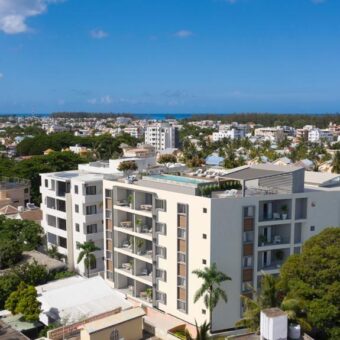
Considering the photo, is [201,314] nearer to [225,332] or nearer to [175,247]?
[225,332]

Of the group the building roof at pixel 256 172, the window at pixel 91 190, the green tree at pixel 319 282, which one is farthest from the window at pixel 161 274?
the window at pixel 91 190

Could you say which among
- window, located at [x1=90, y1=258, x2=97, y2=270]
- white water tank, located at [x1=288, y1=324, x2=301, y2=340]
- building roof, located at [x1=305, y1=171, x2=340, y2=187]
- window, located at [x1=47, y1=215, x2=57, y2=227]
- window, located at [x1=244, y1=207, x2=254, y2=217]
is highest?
building roof, located at [x1=305, y1=171, x2=340, y2=187]

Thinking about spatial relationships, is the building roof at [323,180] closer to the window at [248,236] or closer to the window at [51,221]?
the window at [248,236]

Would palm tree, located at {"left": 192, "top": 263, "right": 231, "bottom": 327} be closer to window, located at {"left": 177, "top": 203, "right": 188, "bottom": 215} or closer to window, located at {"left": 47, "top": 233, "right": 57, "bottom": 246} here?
window, located at {"left": 177, "top": 203, "right": 188, "bottom": 215}

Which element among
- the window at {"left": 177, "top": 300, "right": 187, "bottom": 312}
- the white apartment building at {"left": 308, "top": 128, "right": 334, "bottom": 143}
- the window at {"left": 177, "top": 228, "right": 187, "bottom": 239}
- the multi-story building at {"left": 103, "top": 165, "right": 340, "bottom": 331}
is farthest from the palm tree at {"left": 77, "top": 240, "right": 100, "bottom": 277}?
the white apartment building at {"left": 308, "top": 128, "right": 334, "bottom": 143}

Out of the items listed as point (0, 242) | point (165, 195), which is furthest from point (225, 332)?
point (0, 242)

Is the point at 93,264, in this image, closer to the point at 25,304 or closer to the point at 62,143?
the point at 25,304
